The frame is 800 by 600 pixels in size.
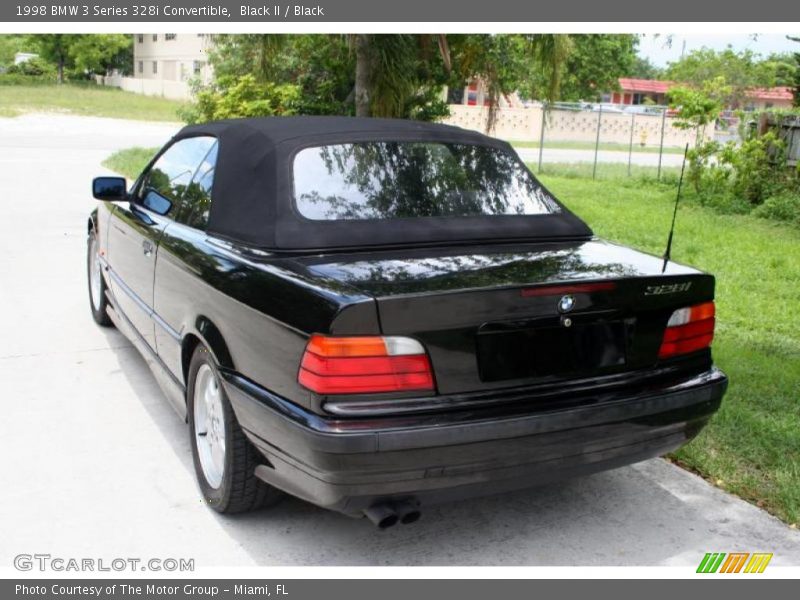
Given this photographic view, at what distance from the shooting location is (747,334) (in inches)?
259

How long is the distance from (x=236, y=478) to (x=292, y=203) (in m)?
1.15

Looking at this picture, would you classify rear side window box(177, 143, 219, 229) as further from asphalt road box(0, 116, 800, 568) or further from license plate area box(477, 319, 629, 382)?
license plate area box(477, 319, 629, 382)

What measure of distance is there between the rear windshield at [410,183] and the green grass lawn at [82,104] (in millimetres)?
30657

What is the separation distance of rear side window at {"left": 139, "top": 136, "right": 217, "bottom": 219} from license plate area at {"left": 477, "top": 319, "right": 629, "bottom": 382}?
200 cm

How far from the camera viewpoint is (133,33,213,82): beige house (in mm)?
58969

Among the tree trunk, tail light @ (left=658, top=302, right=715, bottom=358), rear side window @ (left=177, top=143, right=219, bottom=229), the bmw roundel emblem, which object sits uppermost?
the tree trunk

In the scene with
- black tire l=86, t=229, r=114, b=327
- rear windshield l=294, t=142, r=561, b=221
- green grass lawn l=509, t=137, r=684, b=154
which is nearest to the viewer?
rear windshield l=294, t=142, r=561, b=221

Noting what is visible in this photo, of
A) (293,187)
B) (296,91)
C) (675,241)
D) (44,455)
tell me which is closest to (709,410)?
(293,187)

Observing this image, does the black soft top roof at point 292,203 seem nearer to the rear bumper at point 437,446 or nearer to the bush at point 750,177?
the rear bumper at point 437,446

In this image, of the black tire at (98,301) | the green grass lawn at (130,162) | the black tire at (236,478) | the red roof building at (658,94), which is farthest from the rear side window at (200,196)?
the red roof building at (658,94)

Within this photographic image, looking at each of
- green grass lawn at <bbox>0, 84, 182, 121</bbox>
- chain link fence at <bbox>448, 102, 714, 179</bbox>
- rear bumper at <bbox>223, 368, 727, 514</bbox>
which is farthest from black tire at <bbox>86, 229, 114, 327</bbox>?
green grass lawn at <bbox>0, 84, 182, 121</bbox>

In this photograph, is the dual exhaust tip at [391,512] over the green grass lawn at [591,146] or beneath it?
over

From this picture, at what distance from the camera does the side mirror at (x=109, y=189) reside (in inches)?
209

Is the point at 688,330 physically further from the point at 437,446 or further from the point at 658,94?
the point at 658,94
